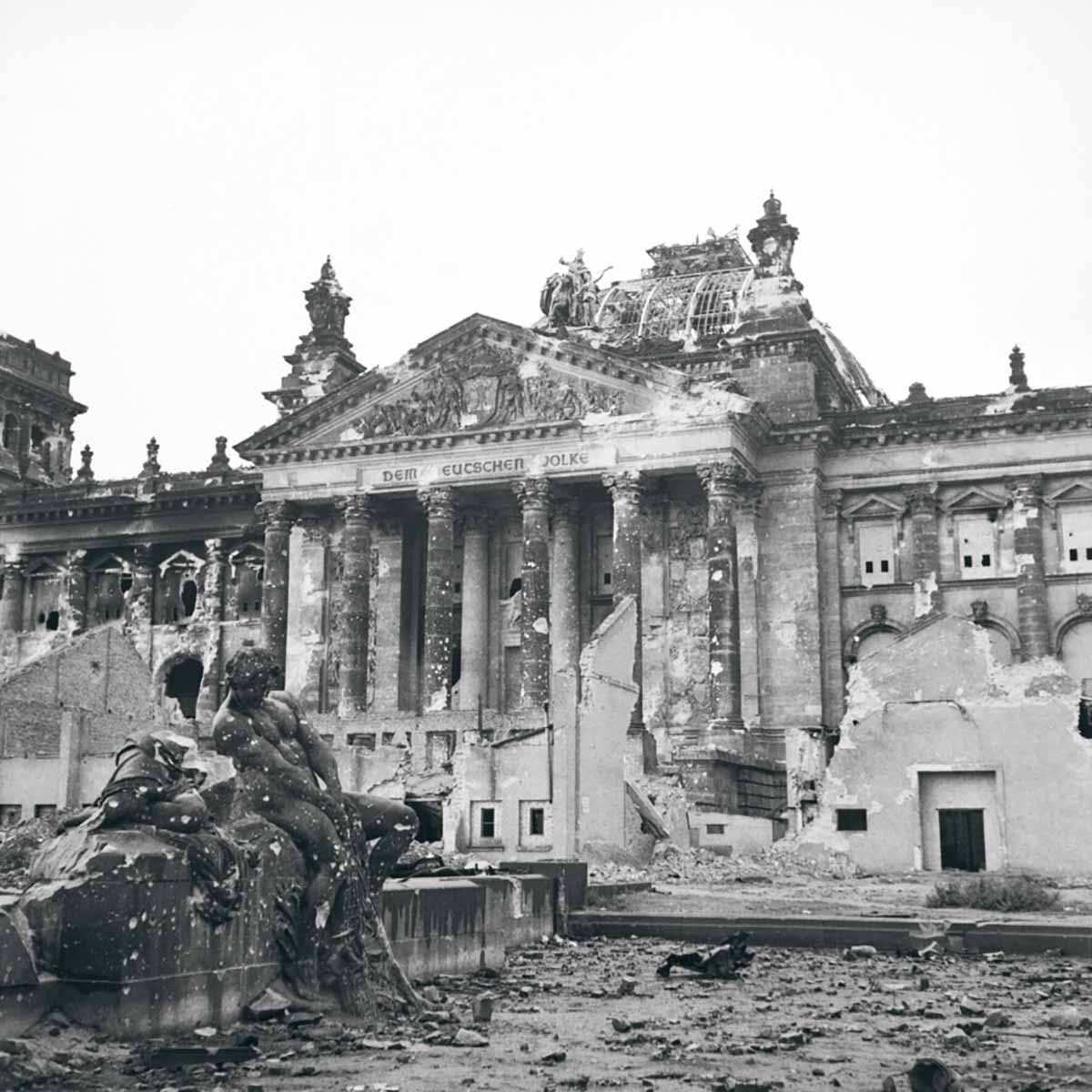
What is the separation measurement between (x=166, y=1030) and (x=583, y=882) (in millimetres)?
9595

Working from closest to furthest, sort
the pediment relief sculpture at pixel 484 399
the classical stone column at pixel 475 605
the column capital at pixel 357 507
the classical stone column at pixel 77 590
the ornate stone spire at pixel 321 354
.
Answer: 1. the pediment relief sculpture at pixel 484 399
2. the column capital at pixel 357 507
3. the classical stone column at pixel 475 605
4. the ornate stone spire at pixel 321 354
5. the classical stone column at pixel 77 590

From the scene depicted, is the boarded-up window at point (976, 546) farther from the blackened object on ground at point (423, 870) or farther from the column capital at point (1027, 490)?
the blackened object on ground at point (423, 870)

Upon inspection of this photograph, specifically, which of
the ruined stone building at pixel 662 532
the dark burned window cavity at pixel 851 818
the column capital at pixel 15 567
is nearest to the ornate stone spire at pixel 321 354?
the ruined stone building at pixel 662 532

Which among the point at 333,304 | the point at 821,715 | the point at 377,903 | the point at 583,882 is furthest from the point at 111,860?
the point at 333,304

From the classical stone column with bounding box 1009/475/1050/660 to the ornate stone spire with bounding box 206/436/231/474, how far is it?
86.9 ft

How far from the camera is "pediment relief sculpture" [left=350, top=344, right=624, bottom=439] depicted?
41.5 m

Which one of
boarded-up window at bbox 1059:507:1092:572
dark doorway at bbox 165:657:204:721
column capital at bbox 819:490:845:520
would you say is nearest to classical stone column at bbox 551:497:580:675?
column capital at bbox 819:490:845:520

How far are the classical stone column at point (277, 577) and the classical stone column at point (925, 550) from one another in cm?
1753

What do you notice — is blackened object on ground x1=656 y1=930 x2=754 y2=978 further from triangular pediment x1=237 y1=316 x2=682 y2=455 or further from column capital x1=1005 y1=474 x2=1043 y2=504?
column capital x1=1005 y1=474 x2=1043 y2=504

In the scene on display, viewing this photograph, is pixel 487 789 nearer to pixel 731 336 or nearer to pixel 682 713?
pixel 682 713

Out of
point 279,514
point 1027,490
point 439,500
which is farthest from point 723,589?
point 279,514

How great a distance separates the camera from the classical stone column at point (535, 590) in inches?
1548

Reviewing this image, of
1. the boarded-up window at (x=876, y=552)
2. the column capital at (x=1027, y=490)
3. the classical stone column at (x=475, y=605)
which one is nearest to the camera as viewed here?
the column capital at (x=1027, y=490)

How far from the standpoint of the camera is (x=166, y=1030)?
830cm
